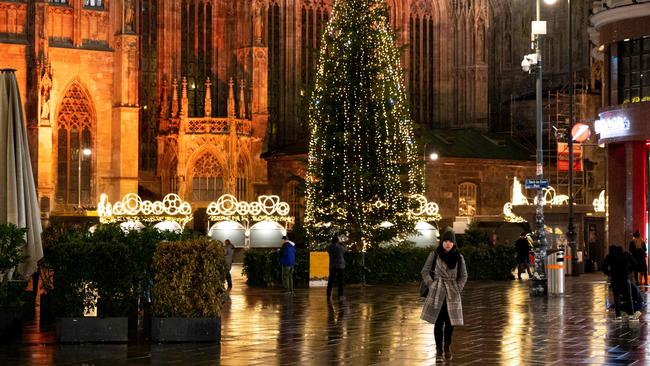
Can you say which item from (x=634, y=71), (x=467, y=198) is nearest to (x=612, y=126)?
(x=634, y=71)

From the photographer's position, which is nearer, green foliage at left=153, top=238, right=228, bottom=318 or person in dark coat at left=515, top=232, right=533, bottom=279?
green foliage at left=153, top=238, right=228, bottom=318

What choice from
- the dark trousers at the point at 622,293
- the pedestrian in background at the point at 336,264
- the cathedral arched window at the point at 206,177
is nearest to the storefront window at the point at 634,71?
the pedestrian in background at the point at 336,264

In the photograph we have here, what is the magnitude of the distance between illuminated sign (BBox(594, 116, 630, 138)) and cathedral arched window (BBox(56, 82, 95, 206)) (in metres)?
21.7

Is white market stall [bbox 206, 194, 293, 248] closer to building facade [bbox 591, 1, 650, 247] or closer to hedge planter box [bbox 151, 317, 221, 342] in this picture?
building facade [bbox 591, 1, 650, 247]

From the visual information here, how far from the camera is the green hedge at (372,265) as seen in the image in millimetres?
35750

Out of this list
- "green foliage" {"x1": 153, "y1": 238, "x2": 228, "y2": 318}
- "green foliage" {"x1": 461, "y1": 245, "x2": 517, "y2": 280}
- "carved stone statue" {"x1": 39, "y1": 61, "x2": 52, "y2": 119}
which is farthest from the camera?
"carved stone statue" {"x1": 39, "y1": 61, "x2": 52, "y2": 119}

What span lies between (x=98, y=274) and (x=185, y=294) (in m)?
1.41

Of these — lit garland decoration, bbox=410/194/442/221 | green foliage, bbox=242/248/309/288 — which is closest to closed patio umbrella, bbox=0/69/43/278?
green foliage, bbox=242/248/309/288

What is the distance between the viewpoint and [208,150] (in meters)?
54.0

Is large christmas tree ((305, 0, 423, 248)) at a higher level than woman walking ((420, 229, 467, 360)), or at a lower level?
higher

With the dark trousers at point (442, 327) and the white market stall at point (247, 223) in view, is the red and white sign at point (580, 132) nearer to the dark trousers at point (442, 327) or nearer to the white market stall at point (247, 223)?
the white market stall at point (247, 223)

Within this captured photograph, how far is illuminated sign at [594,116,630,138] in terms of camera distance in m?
39.7

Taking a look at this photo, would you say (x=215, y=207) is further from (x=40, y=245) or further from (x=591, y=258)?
(x=40, y=245)

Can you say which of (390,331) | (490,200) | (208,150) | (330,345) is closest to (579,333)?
(390,331)
